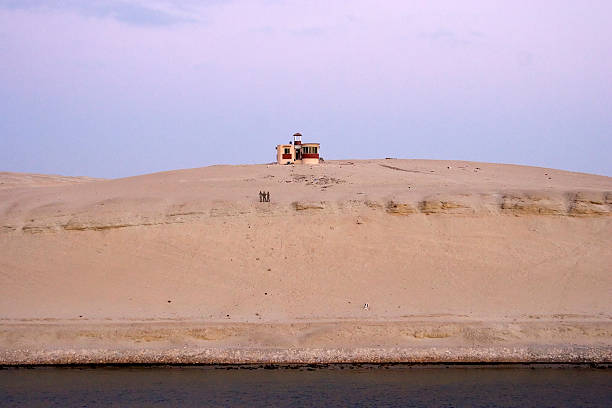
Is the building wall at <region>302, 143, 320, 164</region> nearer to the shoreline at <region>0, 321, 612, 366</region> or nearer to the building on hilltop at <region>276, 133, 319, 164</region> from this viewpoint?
the building on hilltop at <region>276, 133, 319, 164</region>

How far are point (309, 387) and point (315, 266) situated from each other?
5.24m

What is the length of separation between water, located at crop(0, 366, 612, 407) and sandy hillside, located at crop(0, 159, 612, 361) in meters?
0.83

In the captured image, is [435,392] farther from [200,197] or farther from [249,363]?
[200,197]

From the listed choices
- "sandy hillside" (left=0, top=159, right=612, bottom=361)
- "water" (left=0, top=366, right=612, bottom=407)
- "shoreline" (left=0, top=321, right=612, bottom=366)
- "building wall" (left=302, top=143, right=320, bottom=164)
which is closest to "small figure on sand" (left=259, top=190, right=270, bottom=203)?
"sandy hillside" (left=0, top=159, right=612, bottom=361)

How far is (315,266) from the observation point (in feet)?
52.4

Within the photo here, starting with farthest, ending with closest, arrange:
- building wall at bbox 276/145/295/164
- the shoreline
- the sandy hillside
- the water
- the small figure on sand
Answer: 1. building wall at bbox 276/145/295/164
2. the small figure on sand
3. the sandy hillside
4. the shoreline
5. the water

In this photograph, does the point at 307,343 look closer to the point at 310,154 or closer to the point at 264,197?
the point at 264,197

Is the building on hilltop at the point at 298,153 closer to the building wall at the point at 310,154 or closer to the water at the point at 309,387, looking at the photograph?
the building wall at the point at 310,154

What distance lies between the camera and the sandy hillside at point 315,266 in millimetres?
12891

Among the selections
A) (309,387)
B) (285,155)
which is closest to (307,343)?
(309,387)

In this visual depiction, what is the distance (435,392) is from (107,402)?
15.1ft

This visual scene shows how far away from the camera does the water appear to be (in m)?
10.3

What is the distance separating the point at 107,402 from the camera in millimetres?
10359

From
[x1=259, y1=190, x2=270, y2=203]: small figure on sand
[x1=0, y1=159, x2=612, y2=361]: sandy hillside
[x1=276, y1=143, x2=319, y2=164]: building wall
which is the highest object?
[x1=276, y1=143, x2=319, y2=164]: building wall
